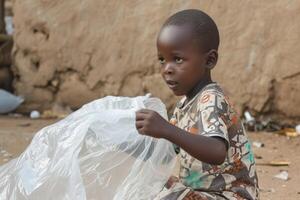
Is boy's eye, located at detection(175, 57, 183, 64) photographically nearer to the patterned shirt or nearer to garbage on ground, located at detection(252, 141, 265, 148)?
the patterned shirt

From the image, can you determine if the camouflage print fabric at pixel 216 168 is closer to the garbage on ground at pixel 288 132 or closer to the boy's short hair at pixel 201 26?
the boy's short hair at pixel 201 26

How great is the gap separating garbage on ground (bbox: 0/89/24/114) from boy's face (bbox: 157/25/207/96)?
3840 millimetres

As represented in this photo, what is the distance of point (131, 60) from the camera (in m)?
5.57

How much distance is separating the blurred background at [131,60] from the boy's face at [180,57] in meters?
2.31

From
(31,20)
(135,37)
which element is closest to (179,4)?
(135,37)

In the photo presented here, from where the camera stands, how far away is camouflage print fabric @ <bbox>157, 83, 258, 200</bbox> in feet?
7.21

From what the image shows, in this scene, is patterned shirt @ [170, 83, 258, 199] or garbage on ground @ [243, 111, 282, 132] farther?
garbage on ground @ [243, 111, 282, 132]

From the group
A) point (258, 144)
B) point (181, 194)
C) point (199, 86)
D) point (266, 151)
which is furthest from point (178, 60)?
point (258, 144)

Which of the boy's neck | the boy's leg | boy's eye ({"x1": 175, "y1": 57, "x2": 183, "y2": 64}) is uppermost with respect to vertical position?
boy's eye ({"x1": 175, "y1": 57, "x2": 183, "y2": 64})

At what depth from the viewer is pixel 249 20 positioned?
513 centimetres

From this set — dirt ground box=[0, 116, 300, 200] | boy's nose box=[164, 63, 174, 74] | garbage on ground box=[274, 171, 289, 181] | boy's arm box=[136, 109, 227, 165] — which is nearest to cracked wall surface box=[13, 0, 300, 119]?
dirt ground box=[0, 116, 300, 200]

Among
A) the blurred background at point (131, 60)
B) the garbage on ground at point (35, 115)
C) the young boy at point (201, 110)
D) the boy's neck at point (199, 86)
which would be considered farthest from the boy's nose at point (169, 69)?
the garbage on ground at point (35, 115)

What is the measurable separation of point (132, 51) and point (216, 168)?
338cm

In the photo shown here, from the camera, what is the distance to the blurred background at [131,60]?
5094 mm
